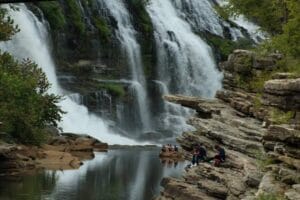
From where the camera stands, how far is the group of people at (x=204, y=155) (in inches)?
1072

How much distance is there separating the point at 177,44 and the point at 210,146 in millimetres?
49899

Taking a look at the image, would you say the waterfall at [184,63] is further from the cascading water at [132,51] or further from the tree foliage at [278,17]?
the tree foliage at [278,17]

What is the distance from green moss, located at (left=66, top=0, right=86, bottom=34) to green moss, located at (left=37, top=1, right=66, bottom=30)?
138 centimetres

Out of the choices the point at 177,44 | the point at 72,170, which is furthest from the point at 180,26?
the point at 72,170

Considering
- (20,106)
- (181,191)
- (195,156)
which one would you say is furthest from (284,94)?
(20,106)

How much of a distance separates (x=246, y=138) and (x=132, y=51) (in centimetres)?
5062

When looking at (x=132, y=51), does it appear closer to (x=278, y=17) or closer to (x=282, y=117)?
(x=278, y=17)

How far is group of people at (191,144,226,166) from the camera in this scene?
27.2 m

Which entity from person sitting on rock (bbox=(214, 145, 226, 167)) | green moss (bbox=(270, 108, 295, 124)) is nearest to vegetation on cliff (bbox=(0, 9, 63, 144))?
person sitting on rock (bbox=(214, 145, 226, 167))

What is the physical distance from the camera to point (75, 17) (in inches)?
2854

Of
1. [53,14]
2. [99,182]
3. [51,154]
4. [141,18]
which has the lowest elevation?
[99,182]

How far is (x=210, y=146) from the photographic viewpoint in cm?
3067

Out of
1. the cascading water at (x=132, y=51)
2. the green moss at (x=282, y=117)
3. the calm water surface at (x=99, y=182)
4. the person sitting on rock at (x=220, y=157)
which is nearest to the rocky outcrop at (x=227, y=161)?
the person sitting on rock at (x=220, y=157)

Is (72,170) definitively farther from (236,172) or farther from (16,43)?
(16,43)
